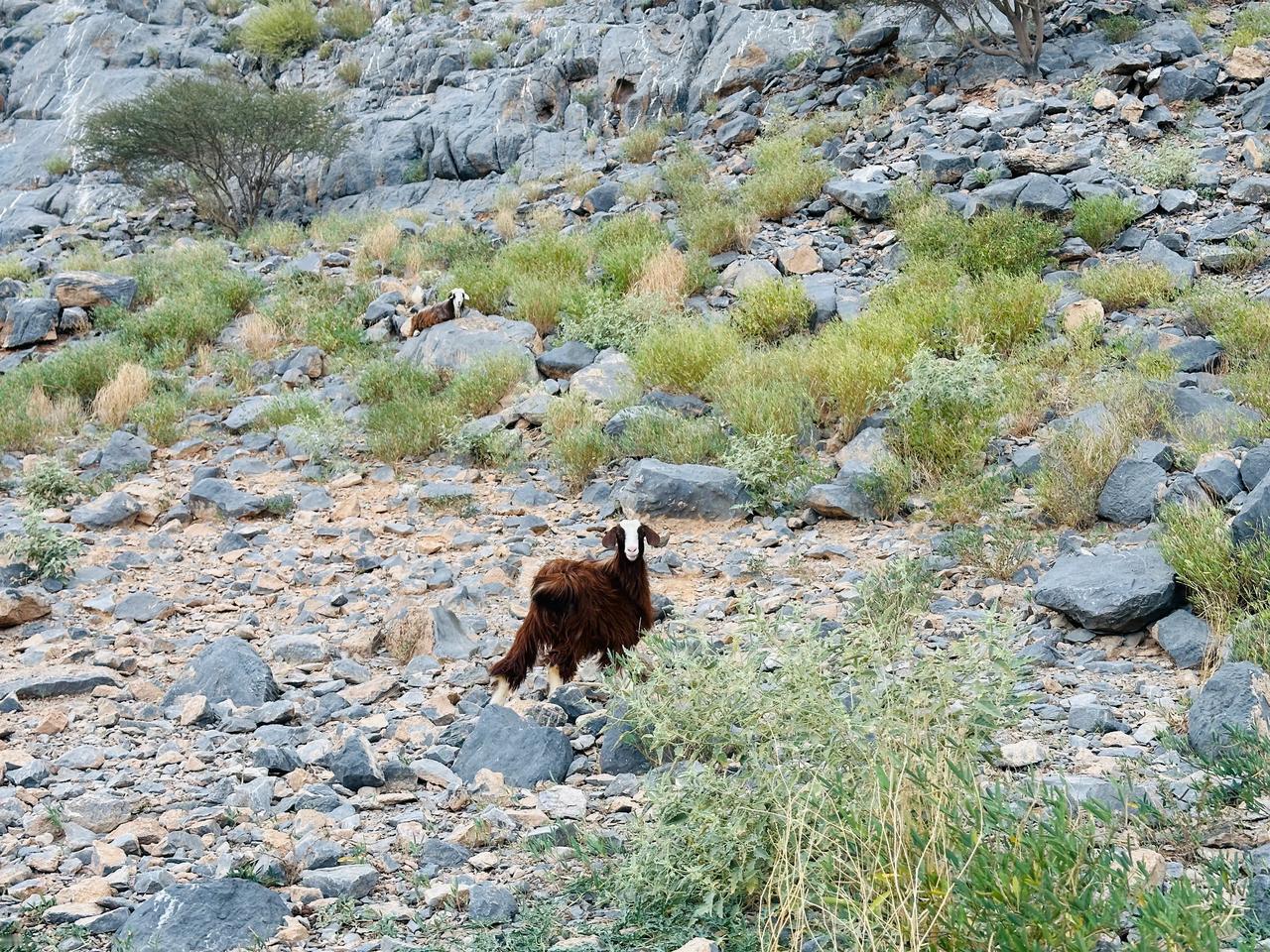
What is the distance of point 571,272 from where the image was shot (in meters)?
11.1

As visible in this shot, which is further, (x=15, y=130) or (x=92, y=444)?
(x=15, y=130)

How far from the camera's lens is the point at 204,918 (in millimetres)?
2670

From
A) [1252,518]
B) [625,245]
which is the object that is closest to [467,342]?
[625,245]

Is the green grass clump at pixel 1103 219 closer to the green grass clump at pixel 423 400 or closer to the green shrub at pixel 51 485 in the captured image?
the green grass clump at pixel 423 400

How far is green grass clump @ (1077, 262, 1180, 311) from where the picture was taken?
828 centimetres

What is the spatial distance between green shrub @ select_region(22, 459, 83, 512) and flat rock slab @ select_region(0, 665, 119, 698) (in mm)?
3188

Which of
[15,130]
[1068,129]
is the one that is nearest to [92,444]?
[1068,129]

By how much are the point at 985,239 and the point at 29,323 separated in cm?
1030

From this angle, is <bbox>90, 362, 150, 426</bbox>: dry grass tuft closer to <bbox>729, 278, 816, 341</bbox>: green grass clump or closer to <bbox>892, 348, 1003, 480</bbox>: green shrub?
<bbox>729, 278, 816, 341</bbox>: green grass clump

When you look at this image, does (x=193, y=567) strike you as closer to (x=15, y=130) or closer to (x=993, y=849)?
(x=993, y=849)

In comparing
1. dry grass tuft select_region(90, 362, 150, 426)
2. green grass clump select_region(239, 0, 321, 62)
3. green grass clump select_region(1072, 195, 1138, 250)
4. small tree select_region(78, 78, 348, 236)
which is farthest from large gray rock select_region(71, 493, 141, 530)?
green grass clump select_region(239, 0, 321, 62)

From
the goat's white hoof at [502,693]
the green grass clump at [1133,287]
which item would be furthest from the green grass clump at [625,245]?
the goat's white hoof at [502,693]

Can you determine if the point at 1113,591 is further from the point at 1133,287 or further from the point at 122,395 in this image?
the point at 122,395

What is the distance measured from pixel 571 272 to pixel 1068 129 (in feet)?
18.3
